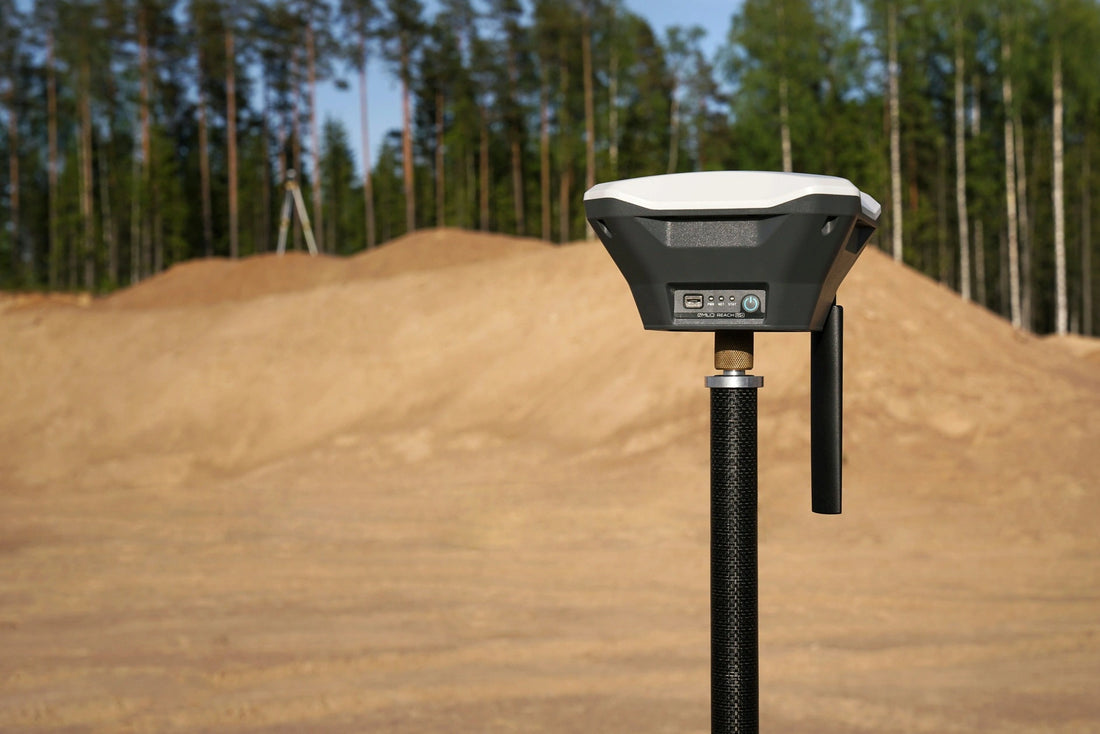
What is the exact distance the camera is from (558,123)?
1483 inches

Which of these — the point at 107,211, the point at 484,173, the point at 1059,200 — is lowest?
the point at 1059,200

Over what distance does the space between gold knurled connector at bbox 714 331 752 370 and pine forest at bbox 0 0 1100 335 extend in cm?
2816

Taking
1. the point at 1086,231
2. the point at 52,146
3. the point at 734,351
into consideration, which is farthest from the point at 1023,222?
the point at 52,146

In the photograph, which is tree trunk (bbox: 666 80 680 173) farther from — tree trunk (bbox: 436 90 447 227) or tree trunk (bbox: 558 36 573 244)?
tree trunk (bbox: 436 90 447 227)

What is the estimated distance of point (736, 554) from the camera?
2225mm

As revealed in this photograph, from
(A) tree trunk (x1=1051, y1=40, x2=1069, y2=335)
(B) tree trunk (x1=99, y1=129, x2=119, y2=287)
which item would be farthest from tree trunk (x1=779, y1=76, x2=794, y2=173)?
(B) tree trunk (x1=99, y1=129, x2=119, y2=287)

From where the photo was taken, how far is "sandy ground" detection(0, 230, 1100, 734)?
4906 mm

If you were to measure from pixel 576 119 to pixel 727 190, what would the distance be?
3814 centimetres

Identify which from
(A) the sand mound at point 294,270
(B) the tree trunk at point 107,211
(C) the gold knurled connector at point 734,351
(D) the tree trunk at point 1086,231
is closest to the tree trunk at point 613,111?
(A) the sand mound at point 294,270

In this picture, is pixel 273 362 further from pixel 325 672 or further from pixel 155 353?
pixel 325 672

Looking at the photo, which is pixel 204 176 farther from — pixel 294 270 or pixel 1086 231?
pixel 1086 231

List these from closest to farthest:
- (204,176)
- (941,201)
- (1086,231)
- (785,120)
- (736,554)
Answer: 1. (736,554)
2. (785,120)
3. (1086,231)
4. (941,201)
5. (204,176)

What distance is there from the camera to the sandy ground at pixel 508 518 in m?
4.91

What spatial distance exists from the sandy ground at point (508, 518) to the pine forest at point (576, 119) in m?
Result: 18.0
